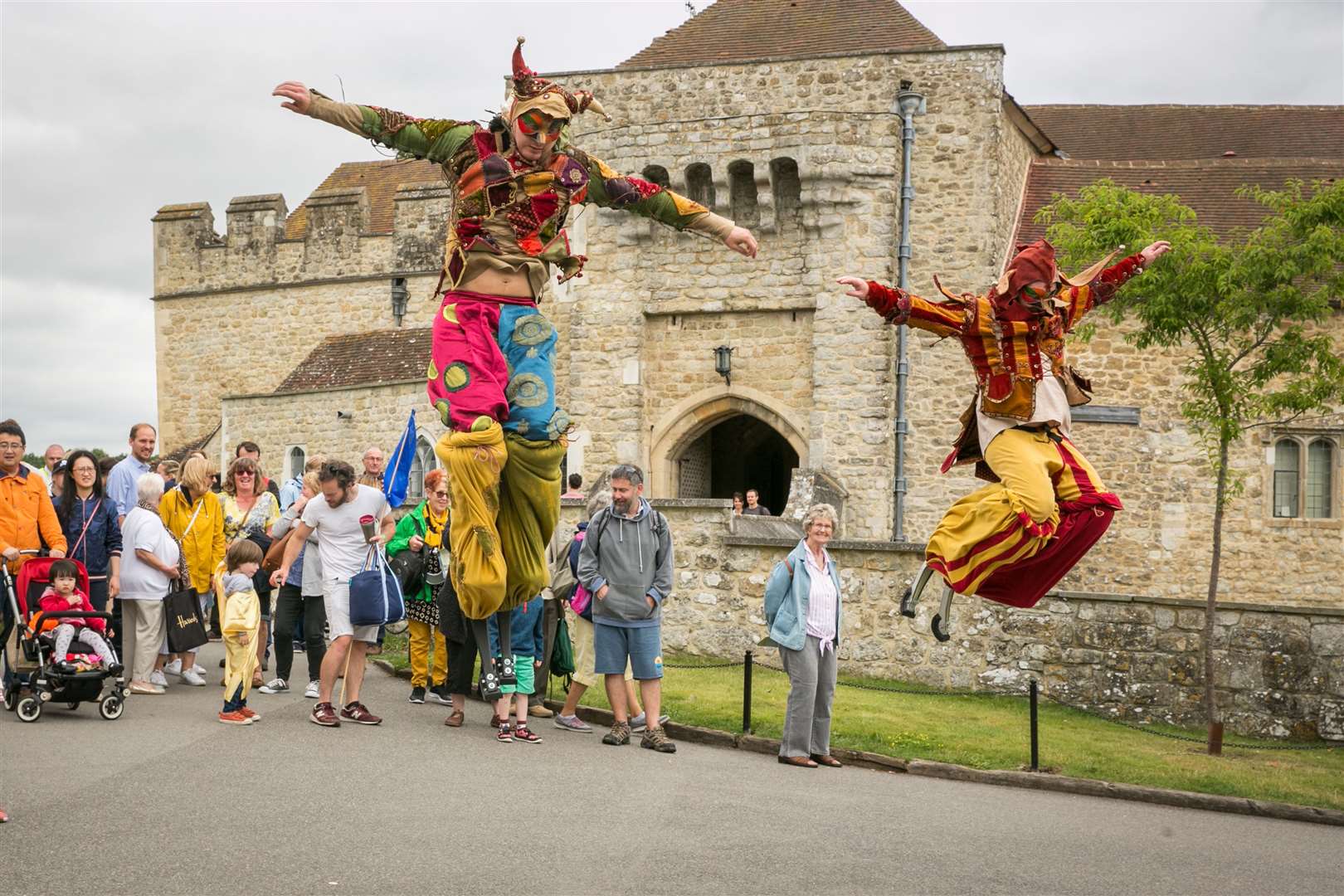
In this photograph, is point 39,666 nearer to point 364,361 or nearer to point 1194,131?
point 364,361

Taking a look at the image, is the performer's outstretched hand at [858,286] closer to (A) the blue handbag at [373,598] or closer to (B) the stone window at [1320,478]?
(A) the blue handbag at [373,598]

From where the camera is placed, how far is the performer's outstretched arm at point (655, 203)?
7.54 meters

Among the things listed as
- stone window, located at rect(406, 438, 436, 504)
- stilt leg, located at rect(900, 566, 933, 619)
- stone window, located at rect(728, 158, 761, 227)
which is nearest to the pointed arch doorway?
stone window, located at rect(728, 158, 761, 227)

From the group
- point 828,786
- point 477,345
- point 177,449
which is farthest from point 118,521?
point 177,449

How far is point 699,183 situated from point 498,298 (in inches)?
565

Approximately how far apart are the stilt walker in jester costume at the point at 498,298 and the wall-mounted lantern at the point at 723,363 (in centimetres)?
1375

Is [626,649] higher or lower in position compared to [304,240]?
lower

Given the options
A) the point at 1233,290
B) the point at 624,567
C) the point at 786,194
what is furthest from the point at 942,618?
the point at 786,194

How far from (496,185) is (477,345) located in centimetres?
78

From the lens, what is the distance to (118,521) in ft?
34.6

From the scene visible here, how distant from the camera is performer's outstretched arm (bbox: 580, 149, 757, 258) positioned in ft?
24.7

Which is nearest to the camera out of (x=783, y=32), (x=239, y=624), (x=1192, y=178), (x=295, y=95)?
(x=295, y=95)

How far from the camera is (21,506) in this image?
30.6 ft

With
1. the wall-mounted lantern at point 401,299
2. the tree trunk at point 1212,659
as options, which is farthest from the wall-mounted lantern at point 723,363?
the wall-mounted lantern at point 401,299
